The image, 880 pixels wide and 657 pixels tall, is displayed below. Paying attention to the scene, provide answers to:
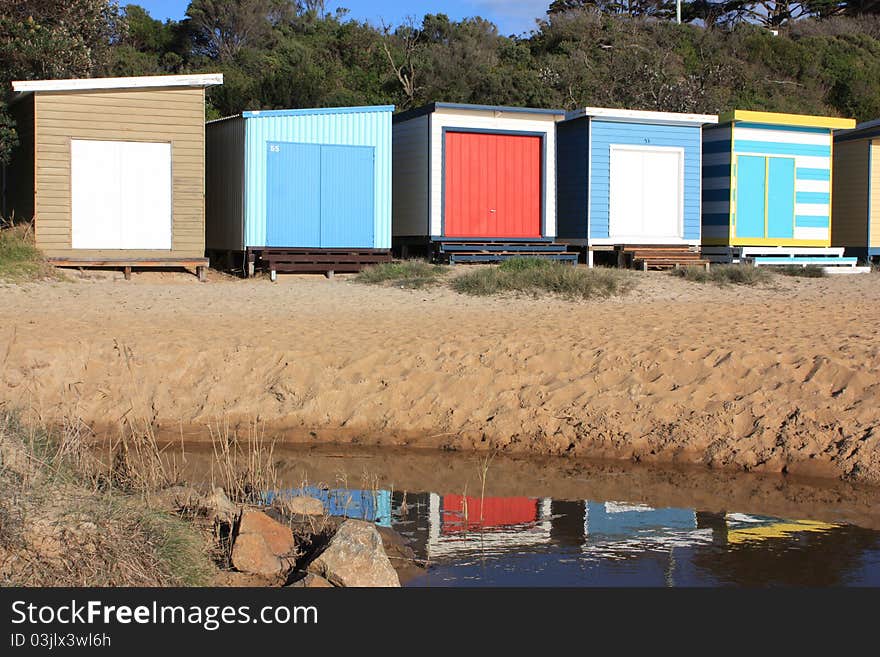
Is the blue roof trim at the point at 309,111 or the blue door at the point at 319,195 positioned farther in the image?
the blue door at the point at 319,195

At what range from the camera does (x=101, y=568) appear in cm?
557

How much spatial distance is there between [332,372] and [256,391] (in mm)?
763

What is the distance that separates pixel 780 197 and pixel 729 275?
4404mm

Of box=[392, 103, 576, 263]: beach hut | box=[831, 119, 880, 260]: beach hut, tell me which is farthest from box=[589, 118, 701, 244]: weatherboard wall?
box=[831, 119, 880, 260]: beach hut

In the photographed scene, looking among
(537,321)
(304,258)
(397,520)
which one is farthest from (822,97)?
(397,520)

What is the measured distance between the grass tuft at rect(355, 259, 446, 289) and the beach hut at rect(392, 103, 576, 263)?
6.48ft

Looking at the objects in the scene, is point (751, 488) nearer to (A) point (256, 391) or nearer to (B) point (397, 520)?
(B) point (397, 520)

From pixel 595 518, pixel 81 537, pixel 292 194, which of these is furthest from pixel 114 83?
pixel 81 537

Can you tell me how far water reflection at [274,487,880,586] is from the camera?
6.70 meters

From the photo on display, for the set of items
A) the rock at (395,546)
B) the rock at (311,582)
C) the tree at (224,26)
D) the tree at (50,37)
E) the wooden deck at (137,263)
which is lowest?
the rock at (395,546)

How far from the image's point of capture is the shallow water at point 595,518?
22.3 feet

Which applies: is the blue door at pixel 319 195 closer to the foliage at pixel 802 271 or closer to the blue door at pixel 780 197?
the foliage at pixel 802 271

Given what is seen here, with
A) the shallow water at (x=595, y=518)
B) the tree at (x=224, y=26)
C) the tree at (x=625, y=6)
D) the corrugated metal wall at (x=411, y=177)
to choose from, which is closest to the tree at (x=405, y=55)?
the tree at (x=224, y=26)

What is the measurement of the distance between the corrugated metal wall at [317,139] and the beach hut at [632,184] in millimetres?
3741
